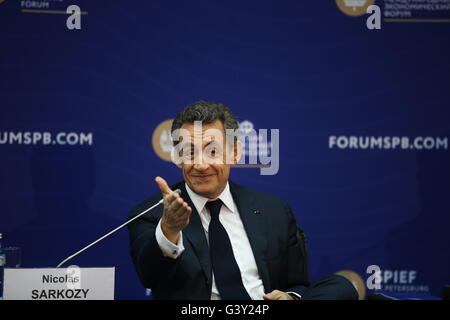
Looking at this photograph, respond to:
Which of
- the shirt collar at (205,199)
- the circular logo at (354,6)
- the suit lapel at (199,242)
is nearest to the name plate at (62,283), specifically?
the suit lapel at (199,242)

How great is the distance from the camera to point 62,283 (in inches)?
78.7

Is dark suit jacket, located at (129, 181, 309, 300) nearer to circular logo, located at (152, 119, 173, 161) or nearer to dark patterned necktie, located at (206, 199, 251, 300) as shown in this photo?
dark patterned necktie, located at (206, 199, 251, 300)

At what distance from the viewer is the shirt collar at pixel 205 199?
232 cm

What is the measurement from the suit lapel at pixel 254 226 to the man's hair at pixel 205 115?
13.6 inches

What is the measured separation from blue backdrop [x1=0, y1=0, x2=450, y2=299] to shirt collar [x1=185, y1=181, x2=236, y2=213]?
0.75m

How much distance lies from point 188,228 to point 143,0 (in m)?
1.60

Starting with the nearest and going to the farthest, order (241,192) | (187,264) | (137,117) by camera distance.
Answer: (187,264) → (241,192) → (137,117)

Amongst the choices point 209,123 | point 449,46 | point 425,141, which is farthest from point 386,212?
point 209,123

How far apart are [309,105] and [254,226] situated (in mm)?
1136

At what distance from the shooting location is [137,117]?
3088 millimetres

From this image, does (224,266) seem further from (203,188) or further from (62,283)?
(62,283)

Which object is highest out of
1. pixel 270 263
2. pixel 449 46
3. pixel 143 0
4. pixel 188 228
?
pixel 143 0

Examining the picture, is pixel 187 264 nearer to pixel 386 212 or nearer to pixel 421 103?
pixel 386 212

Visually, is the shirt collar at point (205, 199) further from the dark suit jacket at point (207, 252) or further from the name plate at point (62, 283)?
the name plate at point (62, 283)
